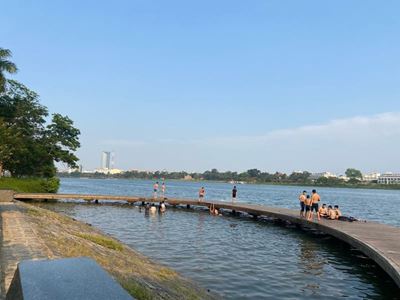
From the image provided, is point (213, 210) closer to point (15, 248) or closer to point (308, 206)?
point (308, 206)

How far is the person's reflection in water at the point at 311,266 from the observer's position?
13258mm

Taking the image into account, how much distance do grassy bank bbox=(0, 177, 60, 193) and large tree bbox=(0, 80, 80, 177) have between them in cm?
337

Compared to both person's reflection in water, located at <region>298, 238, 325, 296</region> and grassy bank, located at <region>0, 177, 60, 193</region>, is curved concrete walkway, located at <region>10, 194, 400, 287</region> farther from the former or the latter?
grassy bank, located at <region>0, 177, 60, 193</region>

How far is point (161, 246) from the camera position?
64.6 ft

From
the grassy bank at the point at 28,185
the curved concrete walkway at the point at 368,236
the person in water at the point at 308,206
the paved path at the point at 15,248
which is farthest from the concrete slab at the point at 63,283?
the grassy bank at the point at 28,185

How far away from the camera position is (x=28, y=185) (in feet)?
160

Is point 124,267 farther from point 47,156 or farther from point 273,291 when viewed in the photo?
point 47,156

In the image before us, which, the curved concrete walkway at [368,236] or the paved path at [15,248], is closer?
the paved path at [15,248]

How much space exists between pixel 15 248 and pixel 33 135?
54.3 m

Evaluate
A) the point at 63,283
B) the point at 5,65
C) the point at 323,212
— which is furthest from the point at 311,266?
the point at 5,65

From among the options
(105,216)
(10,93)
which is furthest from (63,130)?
(105,216)

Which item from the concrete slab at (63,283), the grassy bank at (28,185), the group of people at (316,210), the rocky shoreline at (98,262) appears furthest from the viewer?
the grassy bank at (28,185)

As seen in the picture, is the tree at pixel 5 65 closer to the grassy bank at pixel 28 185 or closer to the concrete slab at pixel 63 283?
the grassy bank at pixel 28 185

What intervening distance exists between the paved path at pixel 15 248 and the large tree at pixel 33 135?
40046mm
